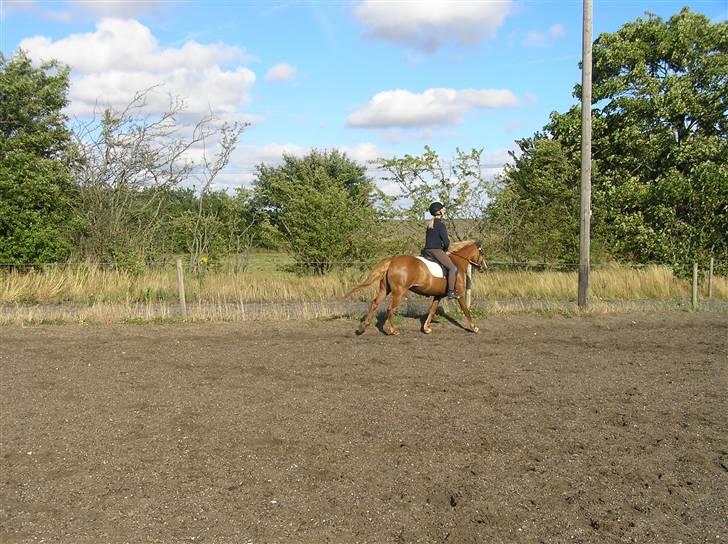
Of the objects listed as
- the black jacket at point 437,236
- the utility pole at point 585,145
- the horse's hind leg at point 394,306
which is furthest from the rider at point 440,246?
the utility pole at point 585,145

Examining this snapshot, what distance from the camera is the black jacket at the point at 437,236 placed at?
12625 millimetres

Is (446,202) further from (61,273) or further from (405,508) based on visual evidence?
(405,508)

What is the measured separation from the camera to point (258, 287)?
56.4ft

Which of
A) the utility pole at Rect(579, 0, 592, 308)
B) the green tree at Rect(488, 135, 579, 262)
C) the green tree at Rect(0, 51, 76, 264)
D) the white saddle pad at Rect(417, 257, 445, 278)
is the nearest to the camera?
the white saddle pad at Rect(417, 257, 445, 278)

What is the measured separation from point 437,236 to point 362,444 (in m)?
7.22

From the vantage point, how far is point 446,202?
762 inches

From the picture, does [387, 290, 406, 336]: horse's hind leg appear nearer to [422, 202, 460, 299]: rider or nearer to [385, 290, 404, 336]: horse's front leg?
[385, 290, 404, 336]: horse's front leg

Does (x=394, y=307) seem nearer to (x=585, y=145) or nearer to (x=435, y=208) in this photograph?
(x=435, y=208)

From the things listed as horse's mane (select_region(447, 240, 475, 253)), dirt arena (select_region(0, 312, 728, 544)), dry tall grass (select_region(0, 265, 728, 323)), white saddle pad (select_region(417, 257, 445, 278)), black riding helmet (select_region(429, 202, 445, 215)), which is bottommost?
dirt arena (select_region(0, 312, 728, 544))

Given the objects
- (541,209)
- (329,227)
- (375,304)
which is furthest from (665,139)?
(375,304)

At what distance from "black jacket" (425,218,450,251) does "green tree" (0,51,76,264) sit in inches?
476

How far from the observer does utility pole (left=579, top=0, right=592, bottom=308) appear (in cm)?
1508

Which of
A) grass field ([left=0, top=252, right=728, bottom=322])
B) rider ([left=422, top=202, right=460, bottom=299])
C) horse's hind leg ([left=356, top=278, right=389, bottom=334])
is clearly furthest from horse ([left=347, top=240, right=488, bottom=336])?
grass field ([left=0, top=252, right=728, bottom=322])

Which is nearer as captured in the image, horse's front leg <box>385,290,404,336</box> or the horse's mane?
horse's front leg <box>385,290,404,336</box>
